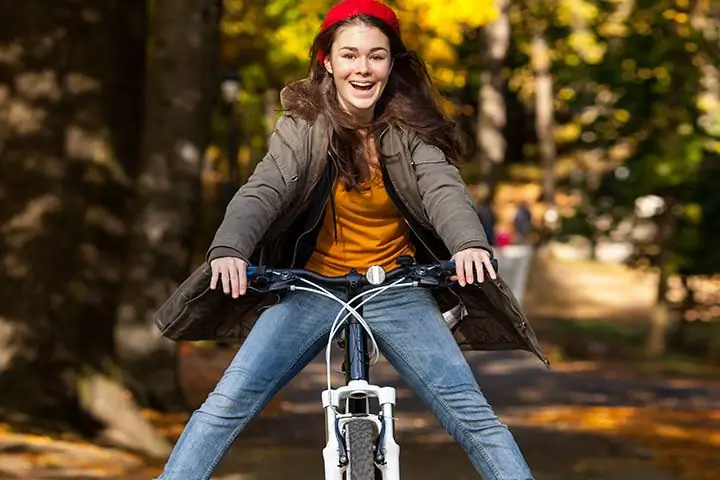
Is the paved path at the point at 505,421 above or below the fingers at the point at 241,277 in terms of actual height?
above

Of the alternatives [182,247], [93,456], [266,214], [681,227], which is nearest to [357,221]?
[266,214]

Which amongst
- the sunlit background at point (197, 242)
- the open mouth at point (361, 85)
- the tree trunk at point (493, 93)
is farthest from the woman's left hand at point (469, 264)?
the tree trunk at point (493, 93)

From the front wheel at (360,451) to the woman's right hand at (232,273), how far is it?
53cm

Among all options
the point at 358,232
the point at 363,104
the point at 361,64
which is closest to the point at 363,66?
the point at 361,64

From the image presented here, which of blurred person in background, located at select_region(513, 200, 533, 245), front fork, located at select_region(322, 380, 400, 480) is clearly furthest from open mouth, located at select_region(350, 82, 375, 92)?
blurred person in background, located at select_region(513, 200, 533, 245)

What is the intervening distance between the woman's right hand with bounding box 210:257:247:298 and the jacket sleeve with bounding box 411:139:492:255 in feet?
2.10

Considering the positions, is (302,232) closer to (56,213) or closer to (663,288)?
(56,213)

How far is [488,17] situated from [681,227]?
4.62 m

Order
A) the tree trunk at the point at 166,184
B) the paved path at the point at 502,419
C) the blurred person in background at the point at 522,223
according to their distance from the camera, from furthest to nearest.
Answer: the blurred person in background at the point at 522,223
the tree trunk at the point at 166,184
the paved path at the point at 502,419

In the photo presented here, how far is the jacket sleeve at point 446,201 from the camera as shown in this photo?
5.46 meters

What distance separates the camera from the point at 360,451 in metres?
5.29

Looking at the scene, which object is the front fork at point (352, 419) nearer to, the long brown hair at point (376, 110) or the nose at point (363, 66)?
the long brown hair at point (376, 110)

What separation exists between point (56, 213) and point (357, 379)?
6939mm

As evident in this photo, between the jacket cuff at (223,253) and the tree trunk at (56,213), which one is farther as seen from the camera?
the tree trunk at (56,213)
